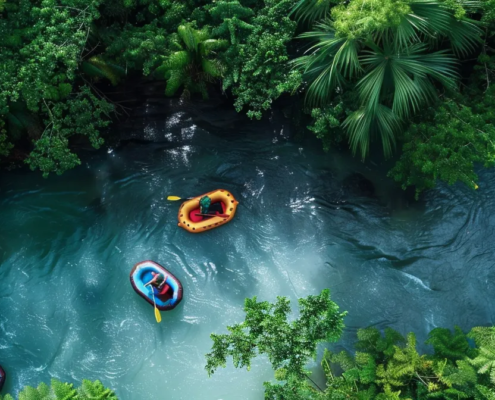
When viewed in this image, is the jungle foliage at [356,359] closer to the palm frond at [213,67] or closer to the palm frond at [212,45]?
the palm frond at [213,67]

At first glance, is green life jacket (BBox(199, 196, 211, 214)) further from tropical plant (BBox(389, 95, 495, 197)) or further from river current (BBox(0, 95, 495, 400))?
tropical plant (BBox(389, 95, 495, 197))

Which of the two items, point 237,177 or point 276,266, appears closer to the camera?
point 276,266

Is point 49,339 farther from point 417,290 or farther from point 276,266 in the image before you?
point 417,290

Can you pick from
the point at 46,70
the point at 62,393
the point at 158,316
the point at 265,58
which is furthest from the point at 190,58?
the point at 62,393

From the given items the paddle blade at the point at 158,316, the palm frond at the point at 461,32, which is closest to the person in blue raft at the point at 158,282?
the paddle blade at the point at 158,316

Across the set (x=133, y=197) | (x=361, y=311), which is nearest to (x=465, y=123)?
(x=361, y=311)
